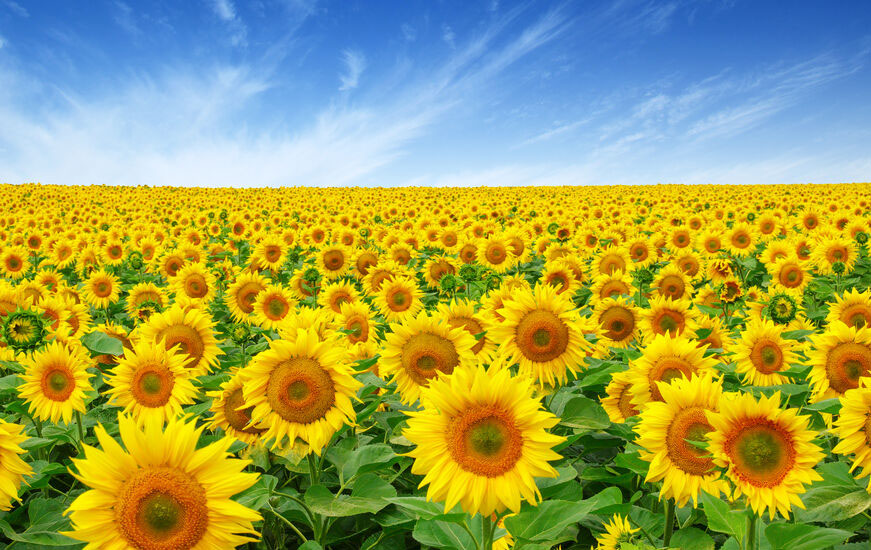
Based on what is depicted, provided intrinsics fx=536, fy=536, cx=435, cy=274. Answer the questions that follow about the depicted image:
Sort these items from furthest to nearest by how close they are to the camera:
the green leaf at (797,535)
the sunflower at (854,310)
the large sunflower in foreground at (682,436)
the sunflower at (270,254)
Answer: the sunflower at (270,254) < the sunflower at (854,310) < the large sunflower in foreground at (682,436) < the green leaf at (797,535)

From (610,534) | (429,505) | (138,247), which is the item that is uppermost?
(138,247)

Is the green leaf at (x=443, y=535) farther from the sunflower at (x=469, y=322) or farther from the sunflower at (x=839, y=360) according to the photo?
the sunflower at (x=839, y=360)

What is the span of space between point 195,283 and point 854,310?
27.5ft

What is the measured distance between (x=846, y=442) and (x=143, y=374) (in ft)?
13.8

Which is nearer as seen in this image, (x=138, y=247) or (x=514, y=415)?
(x=514, y=415)

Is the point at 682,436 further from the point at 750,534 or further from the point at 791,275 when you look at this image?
the point at 791,275

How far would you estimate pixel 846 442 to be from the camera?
237cm

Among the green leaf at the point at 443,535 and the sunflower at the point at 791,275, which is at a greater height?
the sunflower at the point at 791,275

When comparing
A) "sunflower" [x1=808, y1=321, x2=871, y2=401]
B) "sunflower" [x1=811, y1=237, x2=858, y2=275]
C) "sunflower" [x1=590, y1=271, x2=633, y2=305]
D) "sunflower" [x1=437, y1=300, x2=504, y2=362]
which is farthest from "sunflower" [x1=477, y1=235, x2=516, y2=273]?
"sunflower" [x1=808, y1=321, x2=871, y2=401]

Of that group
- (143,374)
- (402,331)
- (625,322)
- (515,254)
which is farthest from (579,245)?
(143,374)

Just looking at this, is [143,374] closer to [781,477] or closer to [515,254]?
[781,477]

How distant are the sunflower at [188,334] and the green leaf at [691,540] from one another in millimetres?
3638

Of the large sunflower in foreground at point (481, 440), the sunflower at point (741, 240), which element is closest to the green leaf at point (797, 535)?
the large sunflower in foreground at point (481, 440)

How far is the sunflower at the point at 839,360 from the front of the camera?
11.1 feet
